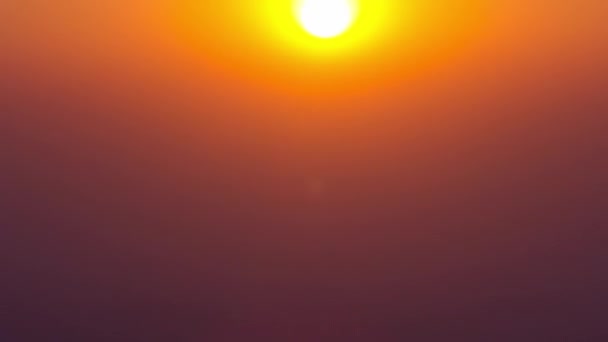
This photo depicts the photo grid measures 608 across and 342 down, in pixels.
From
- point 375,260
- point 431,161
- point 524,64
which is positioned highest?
point 524,64

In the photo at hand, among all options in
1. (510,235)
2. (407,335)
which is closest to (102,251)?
(407,335)

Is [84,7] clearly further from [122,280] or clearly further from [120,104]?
[122,280]

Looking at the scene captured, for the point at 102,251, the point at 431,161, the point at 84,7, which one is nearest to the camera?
the point at 84,7
